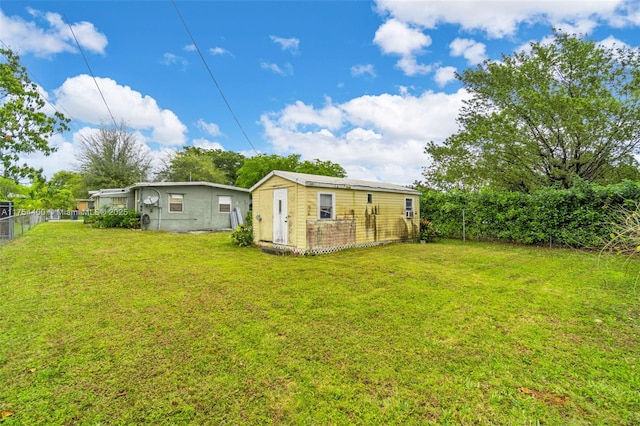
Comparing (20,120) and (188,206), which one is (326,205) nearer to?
(188,206)

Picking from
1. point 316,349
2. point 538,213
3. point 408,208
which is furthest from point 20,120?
point 538,213

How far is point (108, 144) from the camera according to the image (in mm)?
27406

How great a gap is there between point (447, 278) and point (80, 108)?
1737 centimetres

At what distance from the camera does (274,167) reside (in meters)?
24.8

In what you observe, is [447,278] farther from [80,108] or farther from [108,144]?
[108,144]

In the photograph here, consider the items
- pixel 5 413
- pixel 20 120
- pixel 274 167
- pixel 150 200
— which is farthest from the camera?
pixel 274 167

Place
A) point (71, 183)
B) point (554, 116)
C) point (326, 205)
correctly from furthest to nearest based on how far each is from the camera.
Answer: point (71, 183) < point (554, 116) < point (326, 205)

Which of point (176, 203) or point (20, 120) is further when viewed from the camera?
point (176, 203)

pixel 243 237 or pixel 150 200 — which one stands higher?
pixel 150 200

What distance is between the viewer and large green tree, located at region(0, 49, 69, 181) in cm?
1276

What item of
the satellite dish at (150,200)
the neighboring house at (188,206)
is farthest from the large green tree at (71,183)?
the satellite dish at (150,200)

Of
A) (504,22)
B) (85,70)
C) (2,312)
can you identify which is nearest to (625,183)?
(504,22)

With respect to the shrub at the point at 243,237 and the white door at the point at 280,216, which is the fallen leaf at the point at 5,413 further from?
the shrub at the point at 243,237

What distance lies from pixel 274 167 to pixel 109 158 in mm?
16646
